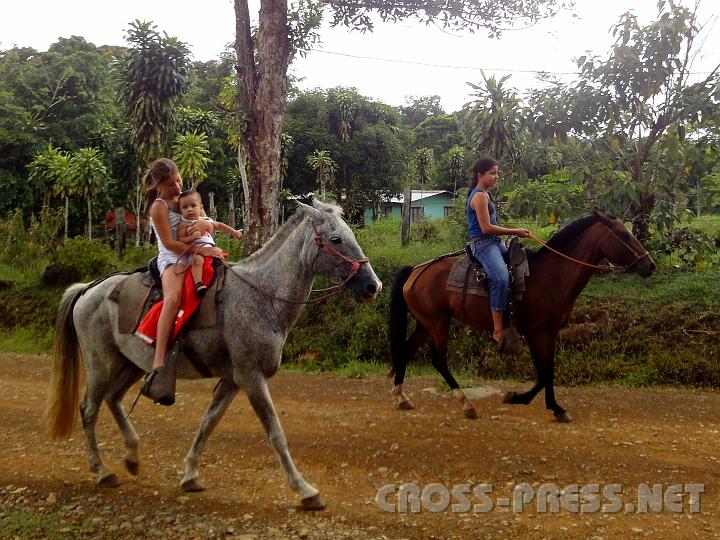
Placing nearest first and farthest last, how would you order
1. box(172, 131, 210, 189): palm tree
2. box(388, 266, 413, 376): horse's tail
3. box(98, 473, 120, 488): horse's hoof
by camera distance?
box(98, 473, 120, 488): horse's hoof → box(388, 266, 413, 376): horse's tail → box(172, 131, 210, 189): palm tree

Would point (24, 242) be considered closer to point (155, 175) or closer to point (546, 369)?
point (155, 175)

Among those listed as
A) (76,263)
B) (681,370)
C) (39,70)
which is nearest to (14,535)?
(681,370)

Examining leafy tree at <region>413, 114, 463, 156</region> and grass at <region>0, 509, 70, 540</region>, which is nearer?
grass at <region>0, 509, 70, 540</region>

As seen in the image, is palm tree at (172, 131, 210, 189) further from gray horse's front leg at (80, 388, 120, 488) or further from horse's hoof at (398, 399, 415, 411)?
gray horse's front leg at (80, 388, 120, 488)

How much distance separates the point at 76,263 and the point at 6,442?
897 cm

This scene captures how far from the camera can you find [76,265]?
45.8 feet

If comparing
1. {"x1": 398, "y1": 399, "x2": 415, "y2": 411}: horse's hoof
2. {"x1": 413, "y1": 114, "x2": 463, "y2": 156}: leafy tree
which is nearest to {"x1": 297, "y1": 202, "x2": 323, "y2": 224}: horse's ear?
{"x1": 398, "y1": 399, "x2": 415, "y2": 411}: horse's hoof

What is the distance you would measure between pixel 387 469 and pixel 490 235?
285 cm

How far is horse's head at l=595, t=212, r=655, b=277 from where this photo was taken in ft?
20.7

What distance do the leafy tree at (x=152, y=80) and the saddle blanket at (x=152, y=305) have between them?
14.5m

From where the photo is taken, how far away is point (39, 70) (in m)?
28.4

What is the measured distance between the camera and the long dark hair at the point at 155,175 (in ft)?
14.7

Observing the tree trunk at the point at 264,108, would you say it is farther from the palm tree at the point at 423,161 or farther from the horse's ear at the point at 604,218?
the palm tree at the point at 423,161

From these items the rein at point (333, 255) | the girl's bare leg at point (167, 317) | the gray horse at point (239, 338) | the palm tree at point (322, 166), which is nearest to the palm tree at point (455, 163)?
the palm tree at point (322, 166)
